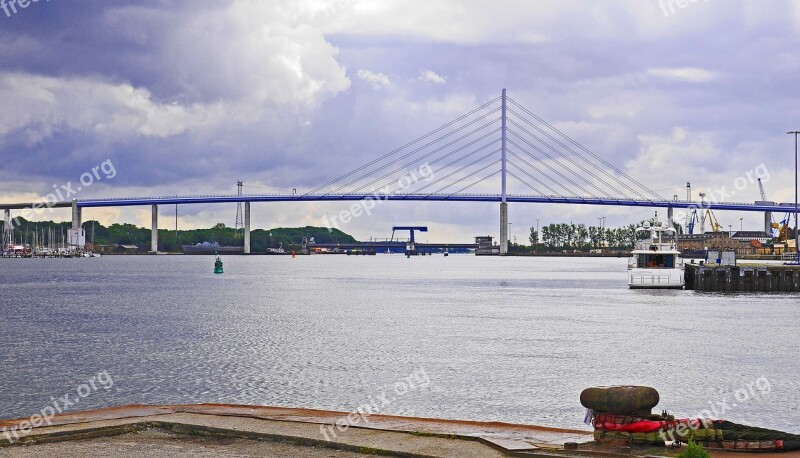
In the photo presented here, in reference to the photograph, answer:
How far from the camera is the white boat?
7506 cm

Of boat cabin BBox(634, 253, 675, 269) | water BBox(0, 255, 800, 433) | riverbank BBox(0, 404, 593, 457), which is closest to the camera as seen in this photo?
riverbank BBox(0, 404, 593, 457)

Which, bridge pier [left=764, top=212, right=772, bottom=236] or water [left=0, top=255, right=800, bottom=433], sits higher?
bridge pier [left=764, top=212, right=772, bottom=236]

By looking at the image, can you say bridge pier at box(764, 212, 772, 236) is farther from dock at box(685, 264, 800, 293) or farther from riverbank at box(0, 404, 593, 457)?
riverbank at box(0, 404, 593, 457)

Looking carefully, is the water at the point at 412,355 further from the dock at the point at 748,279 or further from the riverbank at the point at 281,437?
the dock at the point at 748,279

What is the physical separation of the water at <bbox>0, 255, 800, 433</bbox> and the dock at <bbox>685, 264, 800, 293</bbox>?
17.4m

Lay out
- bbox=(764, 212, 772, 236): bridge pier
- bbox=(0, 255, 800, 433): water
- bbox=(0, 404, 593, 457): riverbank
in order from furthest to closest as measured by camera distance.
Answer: bbox=(764, 212, 772, 236): bridge pier < bbox=(0, 255, 800, 433): water < bbox=(0, 404, 593, 457): riverbank

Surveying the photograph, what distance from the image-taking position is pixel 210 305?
184ft

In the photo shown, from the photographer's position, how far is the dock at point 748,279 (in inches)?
2955

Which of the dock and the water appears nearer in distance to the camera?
the water

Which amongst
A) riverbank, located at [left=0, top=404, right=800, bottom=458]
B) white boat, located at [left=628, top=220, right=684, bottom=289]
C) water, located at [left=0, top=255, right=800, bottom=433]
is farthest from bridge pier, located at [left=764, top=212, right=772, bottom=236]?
riverbank, located at [left=0, top=404, right=800, bottom=458]

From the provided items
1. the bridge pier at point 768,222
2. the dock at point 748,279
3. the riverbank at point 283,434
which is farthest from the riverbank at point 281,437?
the bridge pier at point 768,222

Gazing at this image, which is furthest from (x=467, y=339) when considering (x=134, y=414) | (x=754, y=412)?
(x=134, y=414)

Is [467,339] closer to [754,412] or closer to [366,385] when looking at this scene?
[366,385]

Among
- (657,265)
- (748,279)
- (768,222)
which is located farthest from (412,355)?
(768,222)
